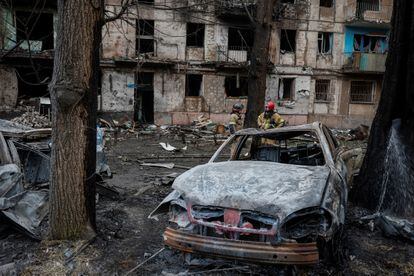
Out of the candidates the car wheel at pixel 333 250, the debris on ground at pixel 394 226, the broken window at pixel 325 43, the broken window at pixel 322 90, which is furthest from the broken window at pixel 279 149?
the broken window at pixel 325 43

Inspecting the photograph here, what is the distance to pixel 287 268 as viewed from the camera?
3453 mm

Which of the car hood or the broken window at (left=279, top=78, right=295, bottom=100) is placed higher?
the broken window at (left=279, top=78, right=295, bottom=100)

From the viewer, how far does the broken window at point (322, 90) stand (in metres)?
26.7

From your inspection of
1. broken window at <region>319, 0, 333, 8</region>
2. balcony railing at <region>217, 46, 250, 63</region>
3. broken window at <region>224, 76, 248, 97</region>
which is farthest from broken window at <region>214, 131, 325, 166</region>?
broken window at <region>319, 0, 333, 8</region>

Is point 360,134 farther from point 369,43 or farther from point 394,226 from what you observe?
point 394,226

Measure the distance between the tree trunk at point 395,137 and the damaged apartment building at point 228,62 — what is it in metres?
16.7

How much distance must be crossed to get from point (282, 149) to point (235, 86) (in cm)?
1999

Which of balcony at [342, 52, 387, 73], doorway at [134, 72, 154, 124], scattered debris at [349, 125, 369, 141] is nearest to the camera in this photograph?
scattered debris at [349, 125, 369, 141]

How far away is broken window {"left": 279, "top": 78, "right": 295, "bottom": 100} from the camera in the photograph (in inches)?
1031

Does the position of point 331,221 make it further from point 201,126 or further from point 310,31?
point 310,31

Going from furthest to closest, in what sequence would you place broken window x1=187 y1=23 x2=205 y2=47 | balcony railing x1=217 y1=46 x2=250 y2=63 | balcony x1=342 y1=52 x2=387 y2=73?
1. balcony x1=342 y1=52 x2=387 y2=73
2. broken window x1=187 y1=23 x2=205 y2=47
3. balcony railing x1=217 y1=46 x2=250 y2=63

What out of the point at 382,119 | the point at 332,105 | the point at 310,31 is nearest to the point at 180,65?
the point at 310,31

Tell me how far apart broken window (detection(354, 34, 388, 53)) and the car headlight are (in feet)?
86.0

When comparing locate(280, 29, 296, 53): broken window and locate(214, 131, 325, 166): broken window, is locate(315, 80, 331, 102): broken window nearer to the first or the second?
locate(280, 29, 296, 53): broken window
